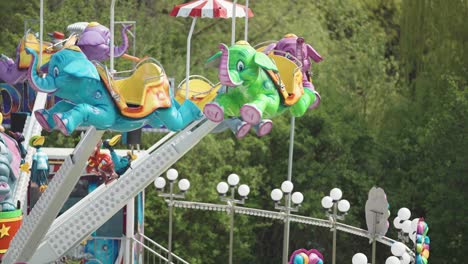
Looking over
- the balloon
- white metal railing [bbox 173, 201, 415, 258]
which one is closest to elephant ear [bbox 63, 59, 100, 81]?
the balloon

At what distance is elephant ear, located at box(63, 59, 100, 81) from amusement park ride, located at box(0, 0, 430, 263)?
0.04 ft

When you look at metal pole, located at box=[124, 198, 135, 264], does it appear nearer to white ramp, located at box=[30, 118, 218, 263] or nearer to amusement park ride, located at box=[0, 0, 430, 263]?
amusement park ride, located at box=[0, 0, 430, 263]

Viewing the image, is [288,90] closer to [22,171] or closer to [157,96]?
[157,96]

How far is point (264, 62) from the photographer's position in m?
15.2

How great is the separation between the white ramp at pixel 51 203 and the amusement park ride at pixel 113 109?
0.04 feet

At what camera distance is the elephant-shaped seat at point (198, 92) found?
1558cm

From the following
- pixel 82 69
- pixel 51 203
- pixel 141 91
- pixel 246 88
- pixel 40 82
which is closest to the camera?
pixel 40 82

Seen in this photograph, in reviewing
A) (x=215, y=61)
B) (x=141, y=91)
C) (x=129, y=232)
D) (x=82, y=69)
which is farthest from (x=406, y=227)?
(x=129, y=232)

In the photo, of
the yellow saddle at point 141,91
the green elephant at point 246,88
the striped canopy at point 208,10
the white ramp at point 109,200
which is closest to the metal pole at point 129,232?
the white ramp at point 109,200

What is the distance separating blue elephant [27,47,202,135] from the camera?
46.4 ft

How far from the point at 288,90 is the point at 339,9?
15229 mm

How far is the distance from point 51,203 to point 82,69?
1929mm

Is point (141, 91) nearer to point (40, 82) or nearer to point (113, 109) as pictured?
point (113, 109)

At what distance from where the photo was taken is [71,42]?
48.8 ft
